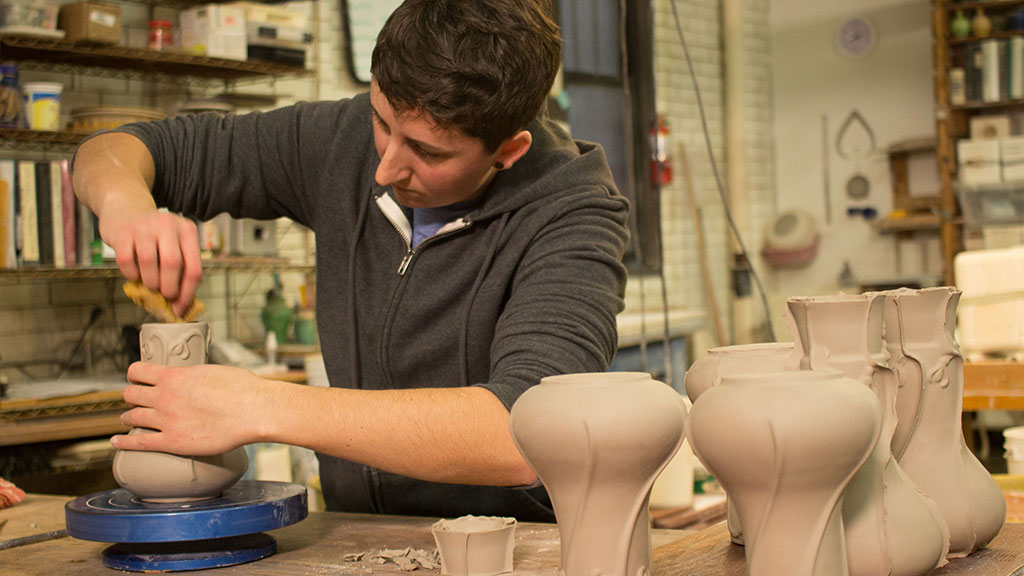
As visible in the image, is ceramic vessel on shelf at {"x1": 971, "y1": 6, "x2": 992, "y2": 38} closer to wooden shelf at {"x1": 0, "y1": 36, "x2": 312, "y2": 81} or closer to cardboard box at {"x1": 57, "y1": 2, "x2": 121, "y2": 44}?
wooden shelf at {"x1": 0, "y1": 36, "x2": 312, "y2": 81}

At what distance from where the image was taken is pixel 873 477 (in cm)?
100

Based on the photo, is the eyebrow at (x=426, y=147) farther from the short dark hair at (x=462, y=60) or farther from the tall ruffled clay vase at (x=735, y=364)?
the tall ruffled clay vase at (x=735, y=364)

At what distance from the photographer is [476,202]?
1810 mm

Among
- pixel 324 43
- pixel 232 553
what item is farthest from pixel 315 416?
pixel 324 43

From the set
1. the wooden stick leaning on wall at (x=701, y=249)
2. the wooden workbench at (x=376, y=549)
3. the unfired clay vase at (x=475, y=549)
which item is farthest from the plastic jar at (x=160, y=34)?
the wooden stick leaning on wall at (x=701, y=249)

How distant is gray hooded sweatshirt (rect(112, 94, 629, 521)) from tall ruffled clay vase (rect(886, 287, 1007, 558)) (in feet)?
1.68

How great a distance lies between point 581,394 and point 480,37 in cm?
74

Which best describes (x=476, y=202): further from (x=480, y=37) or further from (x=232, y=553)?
(x=232, y=553)

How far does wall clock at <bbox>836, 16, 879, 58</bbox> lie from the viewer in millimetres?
7266

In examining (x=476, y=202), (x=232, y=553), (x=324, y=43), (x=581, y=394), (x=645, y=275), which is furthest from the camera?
(x=645, y=275)

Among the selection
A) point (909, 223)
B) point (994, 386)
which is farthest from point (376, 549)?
point (909, 223)

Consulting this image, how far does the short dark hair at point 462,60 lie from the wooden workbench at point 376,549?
604 millimetres

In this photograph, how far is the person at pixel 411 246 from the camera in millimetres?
1387

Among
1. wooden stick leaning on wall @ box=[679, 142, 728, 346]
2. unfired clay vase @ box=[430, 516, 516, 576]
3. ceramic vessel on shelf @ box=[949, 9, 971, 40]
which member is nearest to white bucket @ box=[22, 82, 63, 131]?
unfired clay vase @ box=[430, 516, 516, 576]
